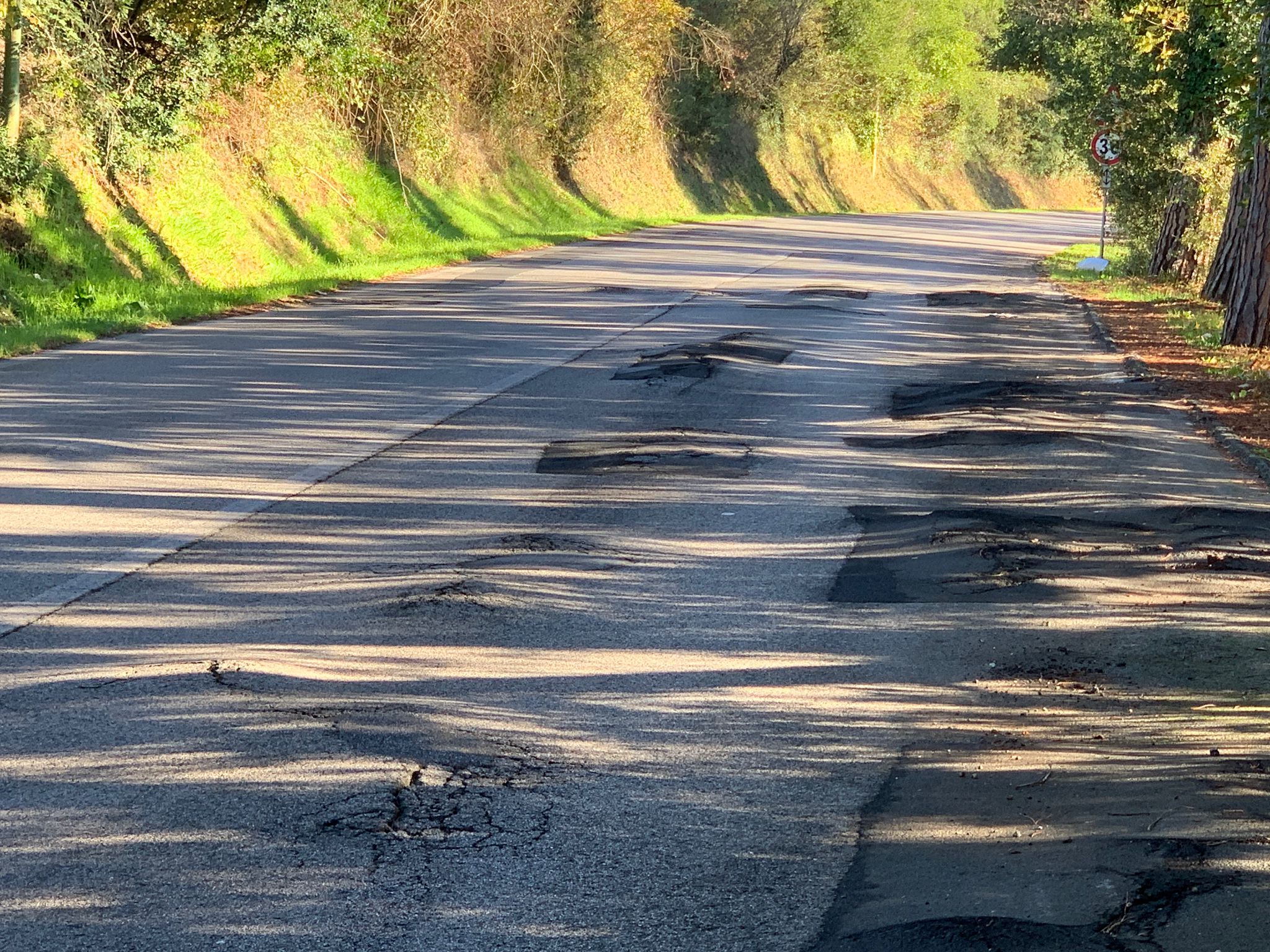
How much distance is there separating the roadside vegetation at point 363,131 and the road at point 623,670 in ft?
22.2

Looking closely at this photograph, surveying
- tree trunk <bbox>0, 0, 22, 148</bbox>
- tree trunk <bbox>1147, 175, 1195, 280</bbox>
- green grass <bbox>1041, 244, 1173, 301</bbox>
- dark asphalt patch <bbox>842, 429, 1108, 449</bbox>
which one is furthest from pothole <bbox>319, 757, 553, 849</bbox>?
tree trunk <bbox>1147, 175, 1195, 280</bbox>

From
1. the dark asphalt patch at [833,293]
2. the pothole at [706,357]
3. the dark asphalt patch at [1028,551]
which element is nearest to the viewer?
the dark asphalt patch at [1028,551]

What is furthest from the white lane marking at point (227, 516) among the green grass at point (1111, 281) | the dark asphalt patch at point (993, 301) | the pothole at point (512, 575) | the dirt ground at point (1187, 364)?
the green grass at point (1111, 281)

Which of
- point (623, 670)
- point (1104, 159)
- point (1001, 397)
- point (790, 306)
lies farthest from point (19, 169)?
point (1104, 159)

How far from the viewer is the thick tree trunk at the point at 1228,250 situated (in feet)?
68.2

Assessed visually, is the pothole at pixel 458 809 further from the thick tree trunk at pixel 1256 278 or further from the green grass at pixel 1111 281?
the green grass at pixel 1111 281

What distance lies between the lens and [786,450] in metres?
11.2

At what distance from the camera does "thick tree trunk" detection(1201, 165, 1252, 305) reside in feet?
68.2

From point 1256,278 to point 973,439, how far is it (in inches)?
302

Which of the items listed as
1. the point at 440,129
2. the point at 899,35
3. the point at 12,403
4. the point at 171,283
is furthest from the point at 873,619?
the point at 899,35

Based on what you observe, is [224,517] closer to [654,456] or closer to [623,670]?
[654,456]

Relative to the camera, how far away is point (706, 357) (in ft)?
51.0

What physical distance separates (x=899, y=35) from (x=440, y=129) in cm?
3644

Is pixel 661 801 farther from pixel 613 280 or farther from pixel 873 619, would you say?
pixel 613 280
